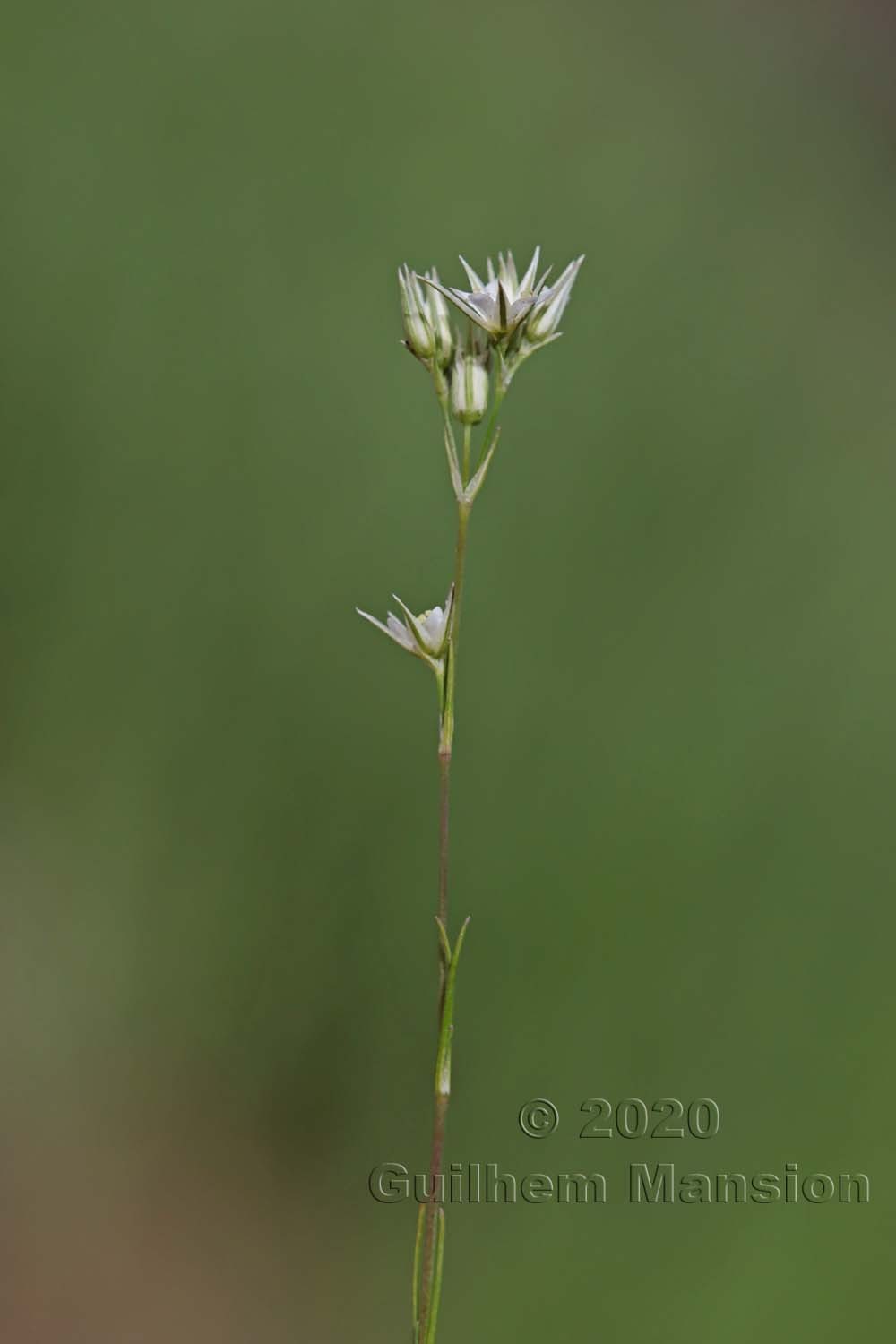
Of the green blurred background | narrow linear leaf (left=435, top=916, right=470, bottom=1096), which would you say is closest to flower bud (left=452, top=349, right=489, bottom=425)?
narrow linear leaf (left=435, top=916, right=470, bottom=1096)

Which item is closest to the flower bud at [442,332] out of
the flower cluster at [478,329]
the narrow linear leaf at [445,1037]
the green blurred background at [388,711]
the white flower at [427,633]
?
the flower cluster at [478,329]

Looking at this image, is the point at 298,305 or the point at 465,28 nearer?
the point at 298,305

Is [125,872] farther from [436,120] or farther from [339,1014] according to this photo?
[436,120]

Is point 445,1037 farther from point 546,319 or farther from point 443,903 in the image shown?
point 546,319

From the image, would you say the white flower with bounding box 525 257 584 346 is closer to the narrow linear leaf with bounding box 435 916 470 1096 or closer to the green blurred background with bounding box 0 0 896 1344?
the narrow linear leaf with bounding box 435 916 470 1096

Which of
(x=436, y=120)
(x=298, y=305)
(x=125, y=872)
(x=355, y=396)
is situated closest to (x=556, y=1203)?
(x=125, y=872)

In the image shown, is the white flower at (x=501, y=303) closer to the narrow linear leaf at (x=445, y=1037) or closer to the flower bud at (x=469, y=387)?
the flower bud at (x=469, y=387)
